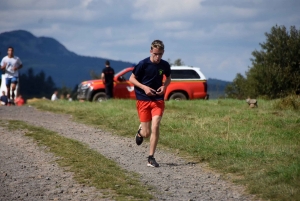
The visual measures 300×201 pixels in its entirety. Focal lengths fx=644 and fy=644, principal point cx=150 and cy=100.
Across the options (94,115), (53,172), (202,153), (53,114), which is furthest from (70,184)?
(53,114)

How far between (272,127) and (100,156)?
5.11 m

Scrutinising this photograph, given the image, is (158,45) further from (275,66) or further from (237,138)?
(275,66)

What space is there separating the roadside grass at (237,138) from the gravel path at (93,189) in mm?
342

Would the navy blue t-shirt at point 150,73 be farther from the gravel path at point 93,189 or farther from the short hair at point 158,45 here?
the gravel path at point 93,189

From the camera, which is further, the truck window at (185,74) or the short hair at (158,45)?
the truck window at (185,74)

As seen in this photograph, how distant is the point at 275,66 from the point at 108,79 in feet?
114

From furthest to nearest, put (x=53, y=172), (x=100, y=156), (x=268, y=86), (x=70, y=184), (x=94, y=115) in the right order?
(x=268, y=86) < (x=94, y=115) < (x=100, y=156) < (x=53, y=172) < (x=70, y=184)

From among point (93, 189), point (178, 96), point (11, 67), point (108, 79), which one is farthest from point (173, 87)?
point (93, 189)

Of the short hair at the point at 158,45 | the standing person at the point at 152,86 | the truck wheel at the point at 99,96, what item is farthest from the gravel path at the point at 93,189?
the truck wheel at the point at 99,96

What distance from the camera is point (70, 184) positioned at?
7840 mm

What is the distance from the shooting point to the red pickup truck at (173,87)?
94.0ft

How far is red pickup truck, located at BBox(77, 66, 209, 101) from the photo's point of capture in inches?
1128

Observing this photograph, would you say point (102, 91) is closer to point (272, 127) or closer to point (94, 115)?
point (94, 115)

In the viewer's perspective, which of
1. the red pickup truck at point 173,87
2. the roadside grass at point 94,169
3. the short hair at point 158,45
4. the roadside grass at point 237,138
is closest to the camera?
A: the roadside grass at point 94,169
